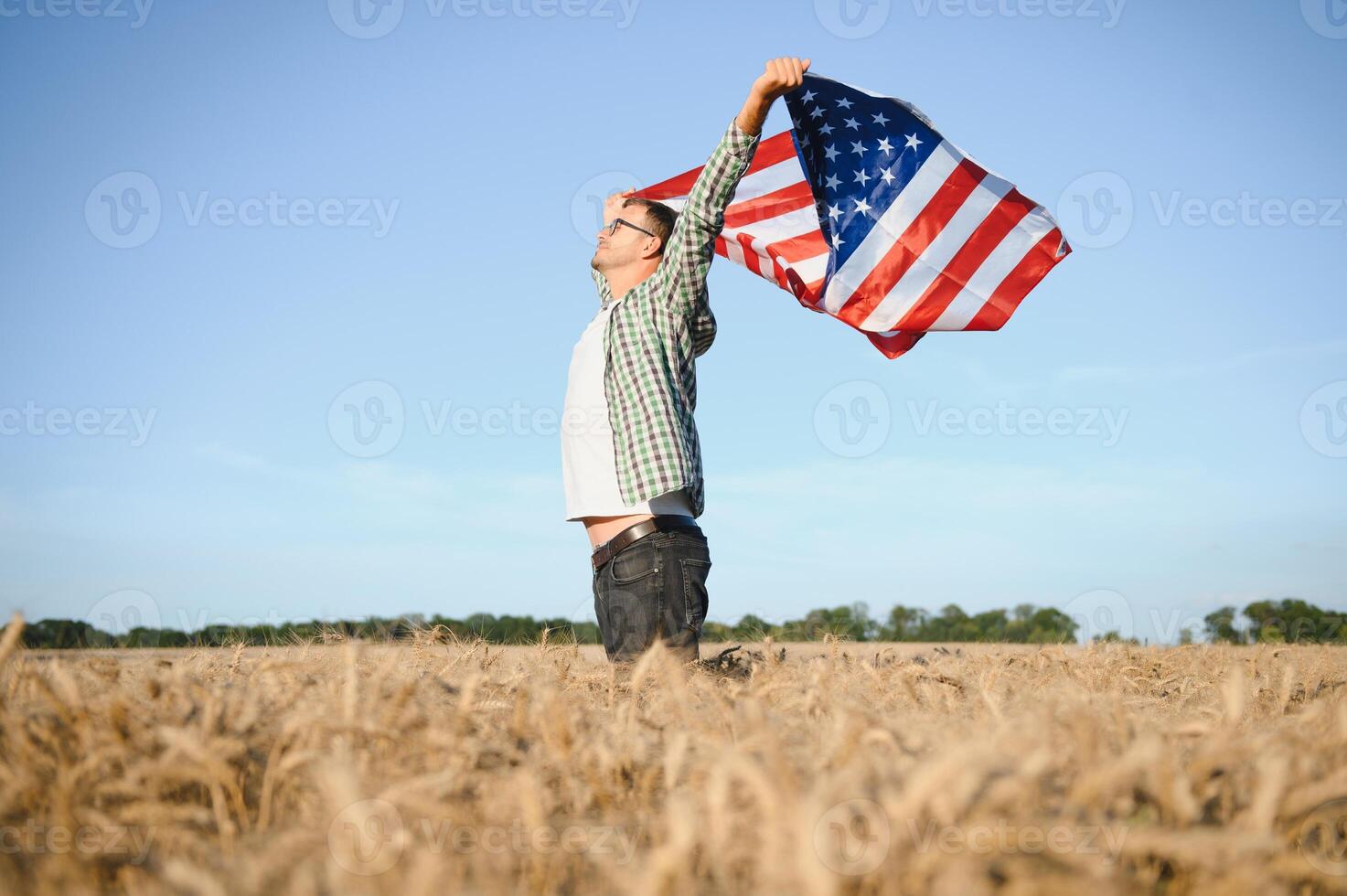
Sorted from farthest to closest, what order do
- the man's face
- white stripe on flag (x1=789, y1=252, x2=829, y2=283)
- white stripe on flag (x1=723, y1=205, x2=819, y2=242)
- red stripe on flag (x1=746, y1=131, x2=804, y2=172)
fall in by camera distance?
1. red stripe on flag (x1=746, y1=131, x2=804, y2=172)
2. white stripe on flag (x1=723, y1=205, x2=819, y2=242)
3. white stripe on flag (x1=789, y1=252, x2=829, y2=283)
4. the man's face

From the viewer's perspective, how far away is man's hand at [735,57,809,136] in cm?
395

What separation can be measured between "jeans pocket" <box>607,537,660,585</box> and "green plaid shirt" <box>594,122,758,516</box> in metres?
0.20

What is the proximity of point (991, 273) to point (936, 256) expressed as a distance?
0.39 m

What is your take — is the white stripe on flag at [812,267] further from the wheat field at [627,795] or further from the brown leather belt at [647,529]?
the wheat field at [627,795]

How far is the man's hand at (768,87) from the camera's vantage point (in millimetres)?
3947

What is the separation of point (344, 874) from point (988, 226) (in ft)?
20.4

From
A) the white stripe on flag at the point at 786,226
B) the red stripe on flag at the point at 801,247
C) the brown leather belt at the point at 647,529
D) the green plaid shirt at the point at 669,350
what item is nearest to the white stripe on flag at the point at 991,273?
the red stripe on flag at the point at 801,247

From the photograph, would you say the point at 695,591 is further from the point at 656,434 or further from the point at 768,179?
the point at 768,179

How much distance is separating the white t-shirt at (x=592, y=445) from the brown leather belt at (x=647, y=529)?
0.13 ft

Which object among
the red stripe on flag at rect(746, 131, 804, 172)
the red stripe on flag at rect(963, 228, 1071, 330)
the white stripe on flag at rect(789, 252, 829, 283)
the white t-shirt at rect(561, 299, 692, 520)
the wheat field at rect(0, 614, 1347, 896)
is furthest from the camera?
the red stripe on flag at rect(746, 131, 804, 172)

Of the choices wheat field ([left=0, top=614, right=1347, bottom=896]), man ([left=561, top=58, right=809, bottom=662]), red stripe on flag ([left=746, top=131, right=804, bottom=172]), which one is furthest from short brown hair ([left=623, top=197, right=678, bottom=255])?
wheat field ([left=0, top=614, right=1347, bottom=896])

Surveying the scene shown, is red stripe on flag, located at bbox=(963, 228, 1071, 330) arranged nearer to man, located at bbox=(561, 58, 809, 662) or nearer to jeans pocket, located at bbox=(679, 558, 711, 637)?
man, located at bbox=(561, 58, 809, 662)

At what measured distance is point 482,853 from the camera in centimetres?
139

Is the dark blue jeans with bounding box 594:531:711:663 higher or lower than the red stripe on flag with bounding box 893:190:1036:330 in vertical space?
lower
